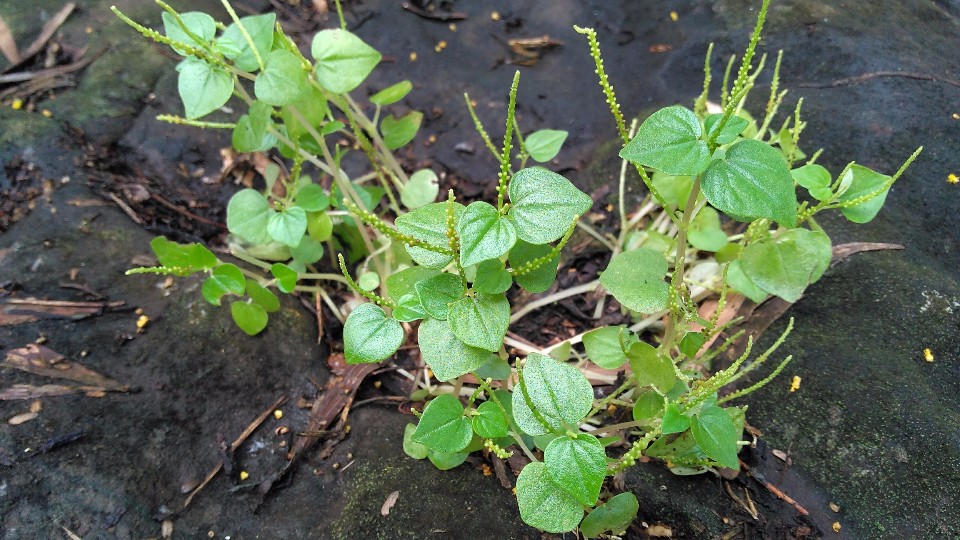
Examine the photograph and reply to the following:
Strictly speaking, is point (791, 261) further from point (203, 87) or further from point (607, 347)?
point (203, 87)

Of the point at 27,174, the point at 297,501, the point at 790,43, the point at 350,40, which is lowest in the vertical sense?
the point at 297,501

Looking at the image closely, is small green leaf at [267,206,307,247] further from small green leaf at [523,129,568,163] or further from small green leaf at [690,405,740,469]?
small green leaf at [690,405,740,469]

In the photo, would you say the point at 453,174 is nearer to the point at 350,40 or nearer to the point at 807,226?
the point at 350,40

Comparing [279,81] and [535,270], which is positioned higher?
[279,81]

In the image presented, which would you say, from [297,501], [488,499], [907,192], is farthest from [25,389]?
[907,192]

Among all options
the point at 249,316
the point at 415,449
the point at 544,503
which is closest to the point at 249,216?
the point at 249,316

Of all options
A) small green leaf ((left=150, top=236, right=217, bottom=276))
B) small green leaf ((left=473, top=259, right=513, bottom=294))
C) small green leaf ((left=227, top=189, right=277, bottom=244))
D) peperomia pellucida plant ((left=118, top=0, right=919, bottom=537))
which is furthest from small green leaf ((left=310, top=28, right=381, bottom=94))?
small green leaf ((left=473, top=259, right=513, bottom=294))
